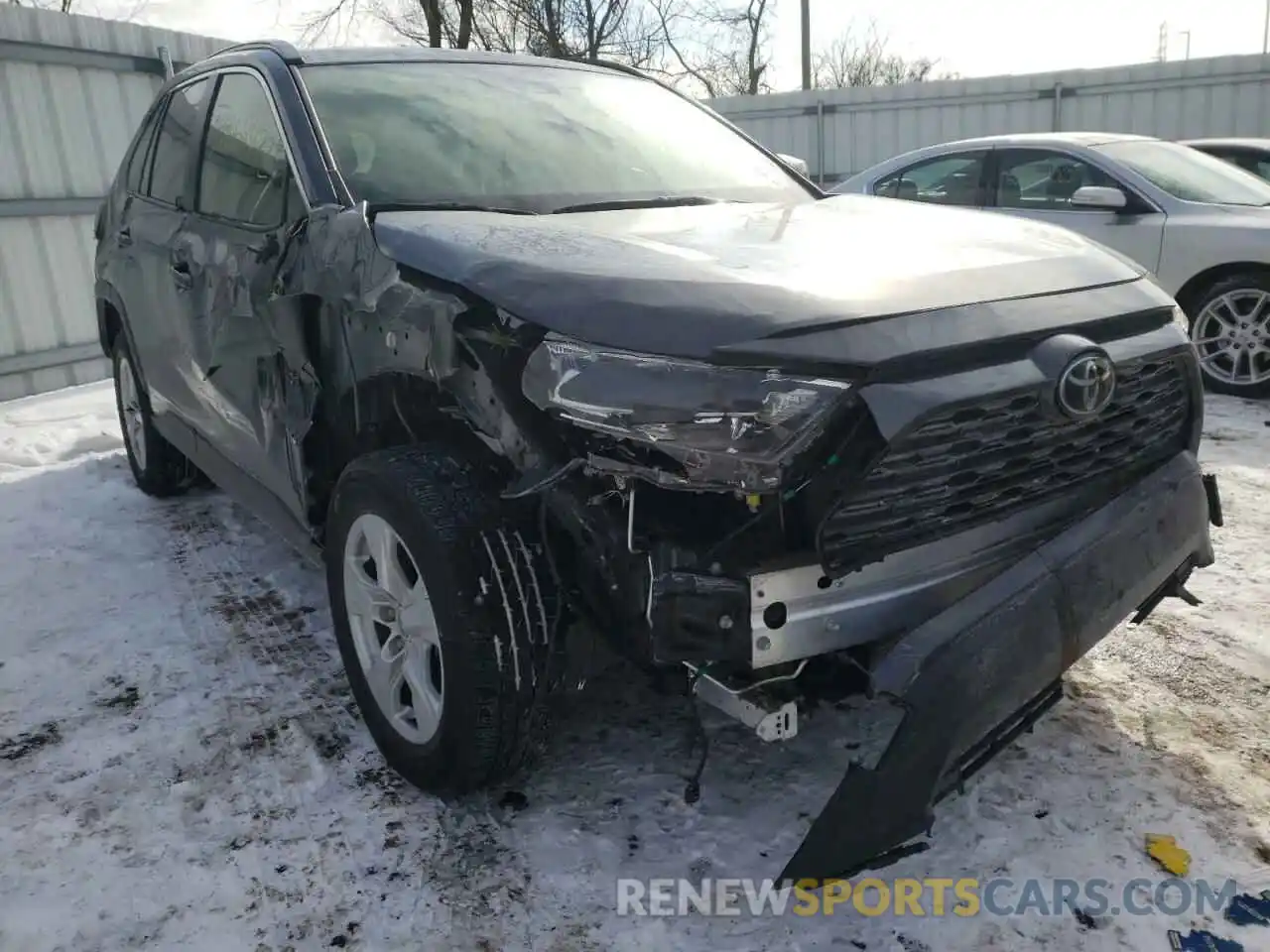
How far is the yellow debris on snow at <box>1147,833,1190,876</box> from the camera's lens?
2.10 meters

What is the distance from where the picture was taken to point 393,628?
8.05 ft

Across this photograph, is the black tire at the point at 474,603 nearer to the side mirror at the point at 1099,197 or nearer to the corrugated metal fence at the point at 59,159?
the side mirror at the point at 1099,197

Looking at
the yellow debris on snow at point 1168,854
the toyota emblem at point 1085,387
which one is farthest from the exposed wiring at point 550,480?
the yellow debris on snow at point 1168,854

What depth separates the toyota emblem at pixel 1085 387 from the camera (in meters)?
1.91

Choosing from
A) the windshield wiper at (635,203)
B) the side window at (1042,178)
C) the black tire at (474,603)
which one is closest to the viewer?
the black tire at (474,603)

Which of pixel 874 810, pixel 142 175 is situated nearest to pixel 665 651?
pixel 874 810

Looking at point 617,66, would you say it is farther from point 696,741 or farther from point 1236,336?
point 1236,336

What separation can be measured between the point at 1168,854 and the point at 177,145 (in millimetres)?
4022

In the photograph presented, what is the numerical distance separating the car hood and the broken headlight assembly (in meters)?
0.05

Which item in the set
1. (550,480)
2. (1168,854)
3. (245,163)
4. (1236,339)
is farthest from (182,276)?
(1236,339)

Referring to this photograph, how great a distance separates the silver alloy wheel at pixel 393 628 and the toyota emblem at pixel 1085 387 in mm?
1372

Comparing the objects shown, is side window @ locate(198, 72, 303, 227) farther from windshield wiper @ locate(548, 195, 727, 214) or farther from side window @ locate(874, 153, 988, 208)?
side window @ locate(874, 153, 988, 208)

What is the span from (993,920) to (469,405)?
4.93 ft

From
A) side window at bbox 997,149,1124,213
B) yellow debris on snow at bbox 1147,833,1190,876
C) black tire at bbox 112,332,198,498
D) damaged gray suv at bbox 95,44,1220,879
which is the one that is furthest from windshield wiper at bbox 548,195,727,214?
side window at bbox 997,149,1124,213
